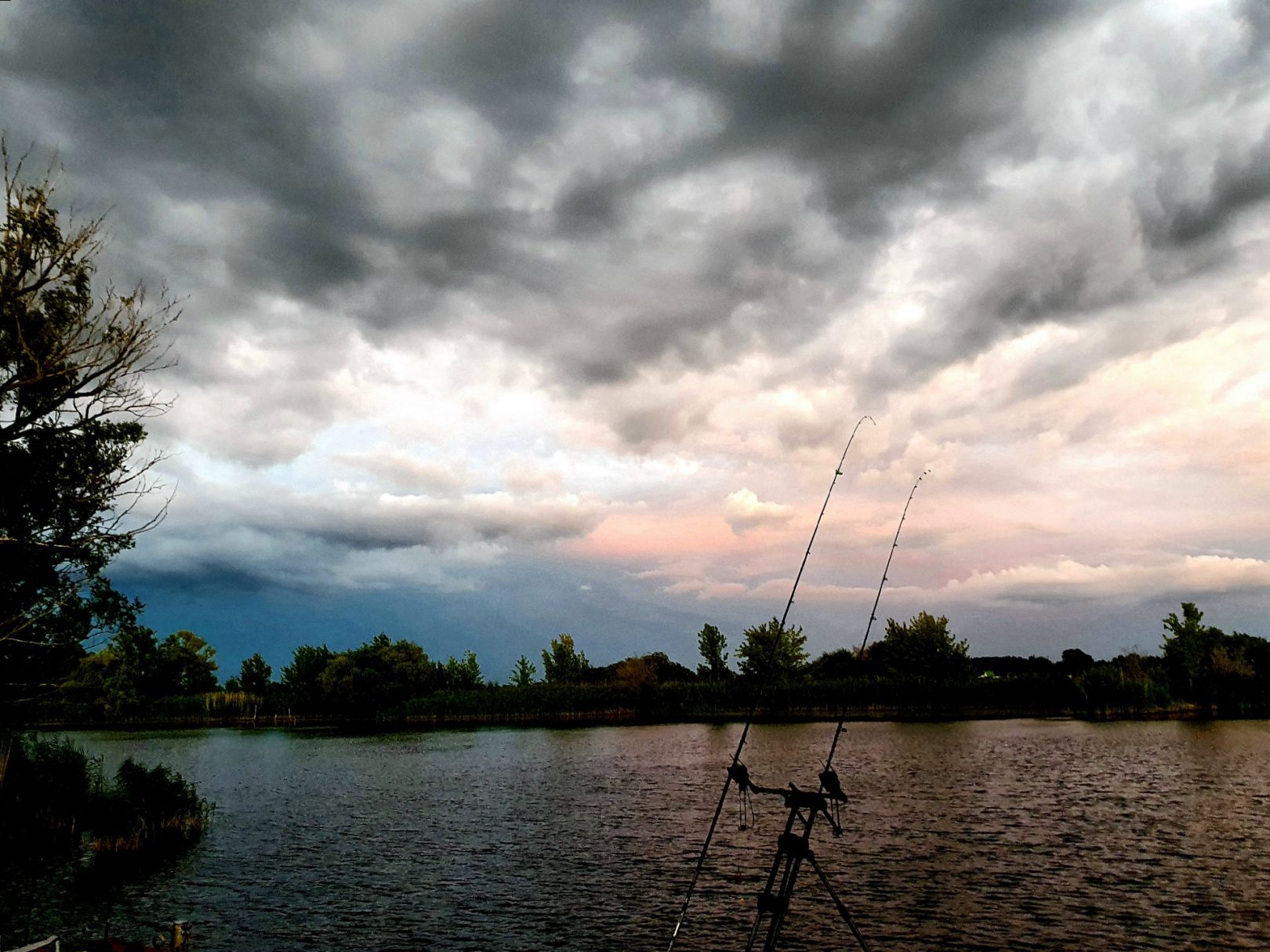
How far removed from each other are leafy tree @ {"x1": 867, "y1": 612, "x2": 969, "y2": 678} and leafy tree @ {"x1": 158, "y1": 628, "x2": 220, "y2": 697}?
122037mm

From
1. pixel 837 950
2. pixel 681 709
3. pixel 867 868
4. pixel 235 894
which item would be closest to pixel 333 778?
pixel 235 894

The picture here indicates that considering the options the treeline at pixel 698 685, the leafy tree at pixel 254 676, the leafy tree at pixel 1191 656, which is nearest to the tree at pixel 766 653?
the treeline at pixel 698 685

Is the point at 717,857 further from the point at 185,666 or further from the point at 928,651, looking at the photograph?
the point at 185,666

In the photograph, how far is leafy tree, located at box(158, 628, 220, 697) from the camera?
466 ft

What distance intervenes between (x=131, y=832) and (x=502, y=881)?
54.9 ft

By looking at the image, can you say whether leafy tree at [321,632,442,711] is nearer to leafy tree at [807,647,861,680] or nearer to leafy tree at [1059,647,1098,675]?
leafy tree at [807,647,861,680]

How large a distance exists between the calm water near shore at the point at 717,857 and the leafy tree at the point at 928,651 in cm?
6662

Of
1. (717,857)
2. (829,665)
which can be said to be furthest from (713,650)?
(717,857)

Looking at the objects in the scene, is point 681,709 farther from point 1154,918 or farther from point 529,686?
point 1154,918

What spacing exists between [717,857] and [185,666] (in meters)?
144

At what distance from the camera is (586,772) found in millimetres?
56500

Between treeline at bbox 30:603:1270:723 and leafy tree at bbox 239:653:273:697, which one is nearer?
treeline at bbox 30:603:1270:723

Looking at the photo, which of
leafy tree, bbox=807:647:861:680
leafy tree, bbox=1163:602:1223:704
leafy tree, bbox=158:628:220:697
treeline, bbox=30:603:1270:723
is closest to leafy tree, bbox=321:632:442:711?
treeline, bbox=30:603:1270:723

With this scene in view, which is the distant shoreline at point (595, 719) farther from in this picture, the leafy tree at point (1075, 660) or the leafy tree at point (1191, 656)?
the leafy tree at point (1075, 660)
